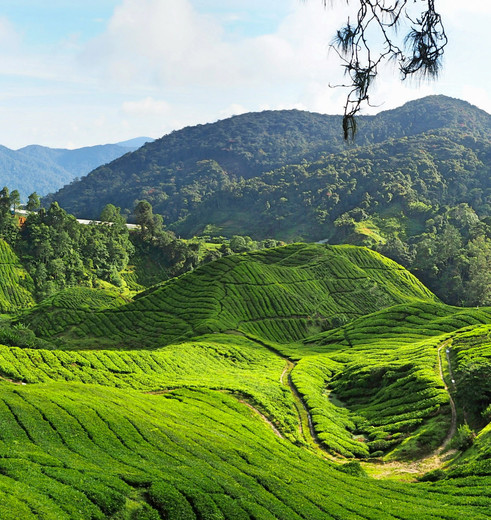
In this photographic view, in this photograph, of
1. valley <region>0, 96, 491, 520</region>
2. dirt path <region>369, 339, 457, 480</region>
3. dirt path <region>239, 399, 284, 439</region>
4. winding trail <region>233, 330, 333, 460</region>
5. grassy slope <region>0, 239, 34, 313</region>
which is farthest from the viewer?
grassy slope <region>0, 239, 34, 313</region>

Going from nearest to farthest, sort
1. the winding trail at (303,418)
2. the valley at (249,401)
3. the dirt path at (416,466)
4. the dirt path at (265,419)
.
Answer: the valley at (249,401)
the dirt path at (416,466)
the winding trail at (303,418)
the dirt path at (265,419)

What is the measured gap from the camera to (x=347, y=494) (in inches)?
936

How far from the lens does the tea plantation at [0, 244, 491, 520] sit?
19922mm

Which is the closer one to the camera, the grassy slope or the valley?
the valley

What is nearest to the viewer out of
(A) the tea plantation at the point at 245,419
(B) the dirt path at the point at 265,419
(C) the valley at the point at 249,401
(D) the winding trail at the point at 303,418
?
(A) the tea plantation at the point at 245,419

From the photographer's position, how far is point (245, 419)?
37.3 meters

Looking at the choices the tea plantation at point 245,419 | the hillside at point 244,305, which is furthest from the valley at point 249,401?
the hillside at point 244,305

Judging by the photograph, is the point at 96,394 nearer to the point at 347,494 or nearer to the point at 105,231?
the point at 347,494

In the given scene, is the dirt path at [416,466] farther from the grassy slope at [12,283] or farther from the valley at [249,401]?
the grassy slope at [12,283]

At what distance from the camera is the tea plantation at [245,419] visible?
1992cm

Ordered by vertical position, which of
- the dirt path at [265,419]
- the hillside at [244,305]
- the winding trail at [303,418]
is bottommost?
the winding trail at [303,418]

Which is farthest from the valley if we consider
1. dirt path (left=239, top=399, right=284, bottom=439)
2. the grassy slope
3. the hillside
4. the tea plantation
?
the grassy slope

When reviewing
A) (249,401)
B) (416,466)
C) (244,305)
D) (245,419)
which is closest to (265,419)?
(249,401)

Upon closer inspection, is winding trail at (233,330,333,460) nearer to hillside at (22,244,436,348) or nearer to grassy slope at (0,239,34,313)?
hillside at (22,244,436,348)
